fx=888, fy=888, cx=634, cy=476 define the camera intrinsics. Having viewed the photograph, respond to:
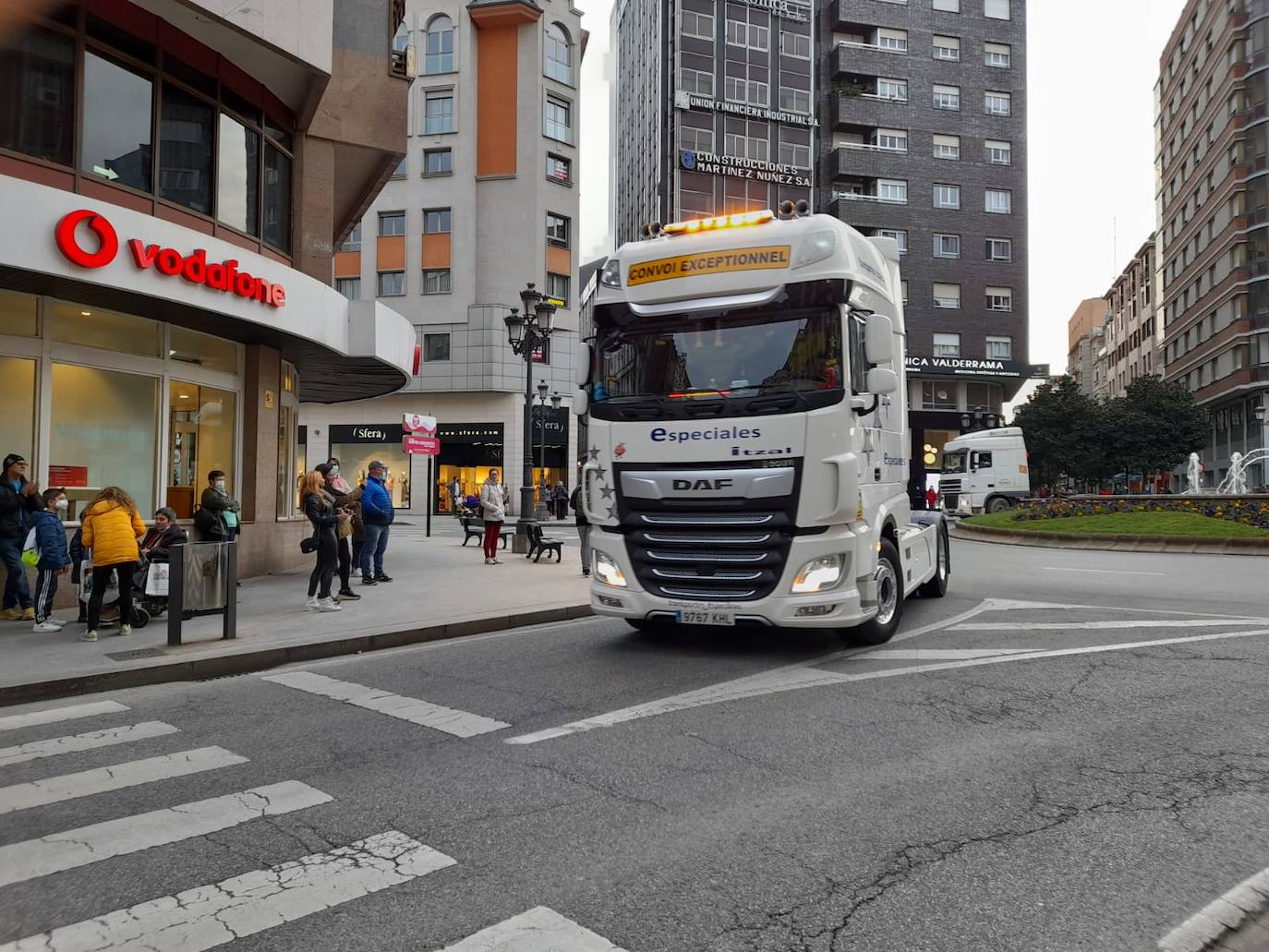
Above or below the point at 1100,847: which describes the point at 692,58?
above

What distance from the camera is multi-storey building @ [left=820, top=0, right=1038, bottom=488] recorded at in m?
49.8

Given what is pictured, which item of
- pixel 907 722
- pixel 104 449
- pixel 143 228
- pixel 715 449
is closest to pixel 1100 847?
pixel 907 722

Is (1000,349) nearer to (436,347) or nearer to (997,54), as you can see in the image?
(997,54)

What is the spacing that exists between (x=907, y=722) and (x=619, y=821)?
2280 millimetres

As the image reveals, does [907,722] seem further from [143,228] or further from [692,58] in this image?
[692,58]

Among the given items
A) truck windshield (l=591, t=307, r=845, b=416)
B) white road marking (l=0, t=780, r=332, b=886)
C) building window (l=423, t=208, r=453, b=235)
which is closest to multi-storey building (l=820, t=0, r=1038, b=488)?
building window (l=423, t=208, r=453, b=235)

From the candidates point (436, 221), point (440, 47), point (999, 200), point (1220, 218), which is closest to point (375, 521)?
point (436, 221)

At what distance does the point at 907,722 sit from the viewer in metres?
5.31

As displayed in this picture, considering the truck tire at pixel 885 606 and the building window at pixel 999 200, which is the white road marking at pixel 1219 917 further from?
the building window at pixel 999 200

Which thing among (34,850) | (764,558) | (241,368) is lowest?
(34,850)

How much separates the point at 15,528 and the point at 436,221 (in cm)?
3494

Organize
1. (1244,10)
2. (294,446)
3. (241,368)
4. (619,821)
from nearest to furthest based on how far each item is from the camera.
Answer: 1. (619,821)
2. (241,368)
3. (294,446)
4. (1244,10)

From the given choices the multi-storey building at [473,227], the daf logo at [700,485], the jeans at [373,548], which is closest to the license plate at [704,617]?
the daf logo at [700,485]

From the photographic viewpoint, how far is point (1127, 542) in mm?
19578
